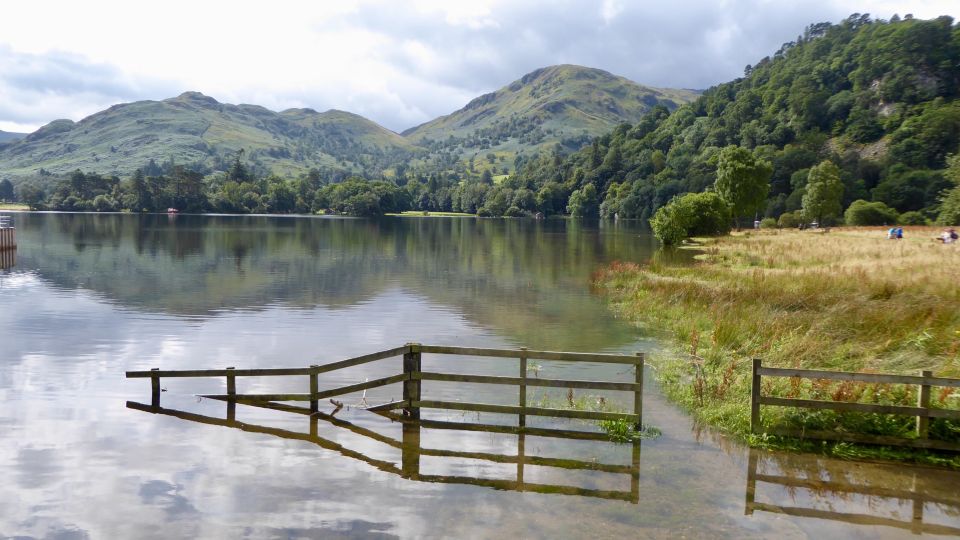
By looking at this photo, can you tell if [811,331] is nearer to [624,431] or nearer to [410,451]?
[624,431]

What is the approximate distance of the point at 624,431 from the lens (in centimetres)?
1720

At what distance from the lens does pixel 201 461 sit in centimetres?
1552

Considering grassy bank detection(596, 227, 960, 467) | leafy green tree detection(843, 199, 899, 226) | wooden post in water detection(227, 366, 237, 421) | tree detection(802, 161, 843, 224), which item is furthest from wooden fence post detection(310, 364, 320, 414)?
leafy green tree detection(843, 199, 899, 226)

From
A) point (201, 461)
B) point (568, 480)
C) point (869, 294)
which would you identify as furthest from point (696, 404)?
point (869, 294)

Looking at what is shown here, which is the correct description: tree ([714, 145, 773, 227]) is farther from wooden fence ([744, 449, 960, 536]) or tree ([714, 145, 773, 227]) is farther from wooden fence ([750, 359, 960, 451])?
wooden fence ([744, 449, 960, 536])

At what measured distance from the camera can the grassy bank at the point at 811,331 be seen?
1659 cm

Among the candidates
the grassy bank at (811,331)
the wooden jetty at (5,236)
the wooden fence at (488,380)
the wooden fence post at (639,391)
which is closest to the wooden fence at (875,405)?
the grassy bank at (811,331)

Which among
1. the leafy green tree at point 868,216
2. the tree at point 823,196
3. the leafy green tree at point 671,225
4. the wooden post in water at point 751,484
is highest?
the tree at point 823,196

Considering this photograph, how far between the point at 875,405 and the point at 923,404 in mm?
965

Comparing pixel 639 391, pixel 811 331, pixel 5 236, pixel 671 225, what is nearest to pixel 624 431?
pixel 639 391

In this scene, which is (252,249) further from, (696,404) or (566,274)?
(696,404)

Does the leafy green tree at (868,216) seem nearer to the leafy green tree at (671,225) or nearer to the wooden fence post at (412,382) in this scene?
the leafy green tree at (671,225)

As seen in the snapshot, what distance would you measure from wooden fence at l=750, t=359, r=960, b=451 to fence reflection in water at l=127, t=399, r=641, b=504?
12.1ft

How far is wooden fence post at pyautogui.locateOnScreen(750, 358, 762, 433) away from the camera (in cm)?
1591
